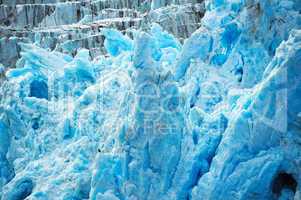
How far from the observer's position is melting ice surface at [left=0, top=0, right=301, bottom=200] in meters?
5.77

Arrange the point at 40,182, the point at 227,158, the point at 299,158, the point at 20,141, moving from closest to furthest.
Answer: the point at 299,158, the point at 227,158, the point at 40,182, the point at 20,141

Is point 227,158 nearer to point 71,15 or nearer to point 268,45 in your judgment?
point 268,45

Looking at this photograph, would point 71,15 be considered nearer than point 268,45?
No

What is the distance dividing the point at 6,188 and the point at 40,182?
0.55 m

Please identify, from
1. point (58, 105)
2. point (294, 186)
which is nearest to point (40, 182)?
point (58, 105)

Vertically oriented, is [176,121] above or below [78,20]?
below

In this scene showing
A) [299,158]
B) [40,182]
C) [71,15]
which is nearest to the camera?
[299,158]

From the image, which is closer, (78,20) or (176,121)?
(176,121)

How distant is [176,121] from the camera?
21.1 feet

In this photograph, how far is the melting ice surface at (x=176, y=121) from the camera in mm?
5773

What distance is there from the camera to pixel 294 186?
565 centimetres

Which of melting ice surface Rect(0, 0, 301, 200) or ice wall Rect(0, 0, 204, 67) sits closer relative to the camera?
melting ice surface Rect(0, 0, 301, 200)

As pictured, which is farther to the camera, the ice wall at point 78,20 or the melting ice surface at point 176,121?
the ice wall at point 78,20

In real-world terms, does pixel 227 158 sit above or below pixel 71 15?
below
